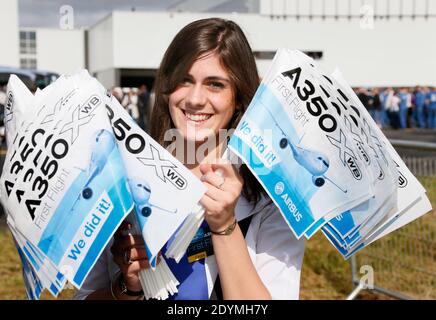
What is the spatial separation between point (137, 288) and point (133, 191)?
0.33m

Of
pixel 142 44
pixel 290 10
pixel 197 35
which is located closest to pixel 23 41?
pixel 142 44

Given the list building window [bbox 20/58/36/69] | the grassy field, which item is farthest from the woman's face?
building window [bbox 20/58/36/69]

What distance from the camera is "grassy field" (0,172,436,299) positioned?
4730mm

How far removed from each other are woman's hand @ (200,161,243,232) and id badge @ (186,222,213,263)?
0.12m

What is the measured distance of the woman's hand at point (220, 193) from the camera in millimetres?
1619

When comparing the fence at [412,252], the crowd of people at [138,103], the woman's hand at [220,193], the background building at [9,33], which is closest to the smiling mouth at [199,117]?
the woman's hand at [220,193]

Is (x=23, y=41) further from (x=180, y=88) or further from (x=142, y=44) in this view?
(x=180, y=88)

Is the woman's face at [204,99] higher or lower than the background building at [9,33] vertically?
higher

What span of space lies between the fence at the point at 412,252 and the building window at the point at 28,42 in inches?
1402

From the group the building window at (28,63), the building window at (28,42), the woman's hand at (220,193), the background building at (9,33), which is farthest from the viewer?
the building window at (28,42)

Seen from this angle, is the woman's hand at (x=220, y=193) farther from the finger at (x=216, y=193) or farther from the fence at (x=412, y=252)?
the fence at (x=412, y=252)

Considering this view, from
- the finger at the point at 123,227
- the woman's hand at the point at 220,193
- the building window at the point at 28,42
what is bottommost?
the building window at the point at 28,42

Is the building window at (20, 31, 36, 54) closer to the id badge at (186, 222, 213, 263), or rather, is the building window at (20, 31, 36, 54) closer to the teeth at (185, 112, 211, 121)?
the teeth at (185, 112, 211, 121)

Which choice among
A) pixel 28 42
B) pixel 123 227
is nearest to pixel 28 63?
pixel 28 42
